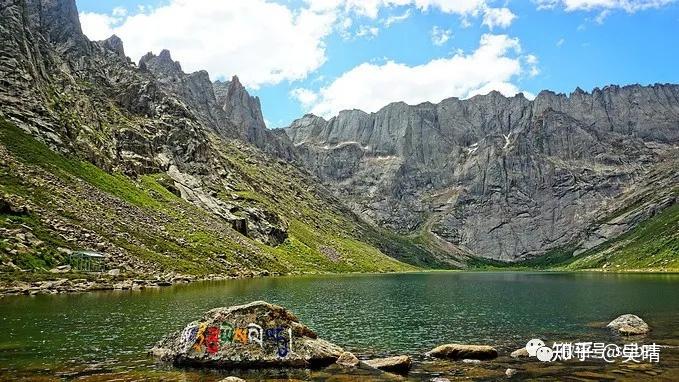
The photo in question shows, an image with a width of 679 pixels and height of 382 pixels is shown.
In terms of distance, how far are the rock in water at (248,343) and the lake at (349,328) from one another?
67.9 inches

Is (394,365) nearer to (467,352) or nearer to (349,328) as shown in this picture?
(467,352)

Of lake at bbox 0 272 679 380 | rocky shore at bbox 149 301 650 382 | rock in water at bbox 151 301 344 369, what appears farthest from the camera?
rock in water at bbox 151 301 344 369

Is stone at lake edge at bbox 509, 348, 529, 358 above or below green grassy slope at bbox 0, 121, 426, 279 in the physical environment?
below

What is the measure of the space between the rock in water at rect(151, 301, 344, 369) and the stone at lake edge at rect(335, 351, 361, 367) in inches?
13.4

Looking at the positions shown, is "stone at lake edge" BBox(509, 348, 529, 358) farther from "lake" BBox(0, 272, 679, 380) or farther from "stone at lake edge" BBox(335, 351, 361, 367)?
"stone at lake edge" BBox(335, 351, 361, 367)

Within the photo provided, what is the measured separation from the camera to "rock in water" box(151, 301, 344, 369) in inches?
1490

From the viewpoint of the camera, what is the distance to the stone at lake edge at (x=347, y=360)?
3847 centimetres

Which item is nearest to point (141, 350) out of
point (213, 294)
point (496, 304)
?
point (213, 294)

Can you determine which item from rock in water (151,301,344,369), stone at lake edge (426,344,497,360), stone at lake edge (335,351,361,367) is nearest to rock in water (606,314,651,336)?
stone at lake edge (426,344,497,360)

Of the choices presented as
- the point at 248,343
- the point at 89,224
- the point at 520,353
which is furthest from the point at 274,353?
the point at 89,224

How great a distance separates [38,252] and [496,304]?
9006cm

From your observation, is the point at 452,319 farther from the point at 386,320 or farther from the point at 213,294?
the point at 213,294

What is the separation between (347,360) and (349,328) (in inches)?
881

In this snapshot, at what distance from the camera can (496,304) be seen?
9350 centimetres
